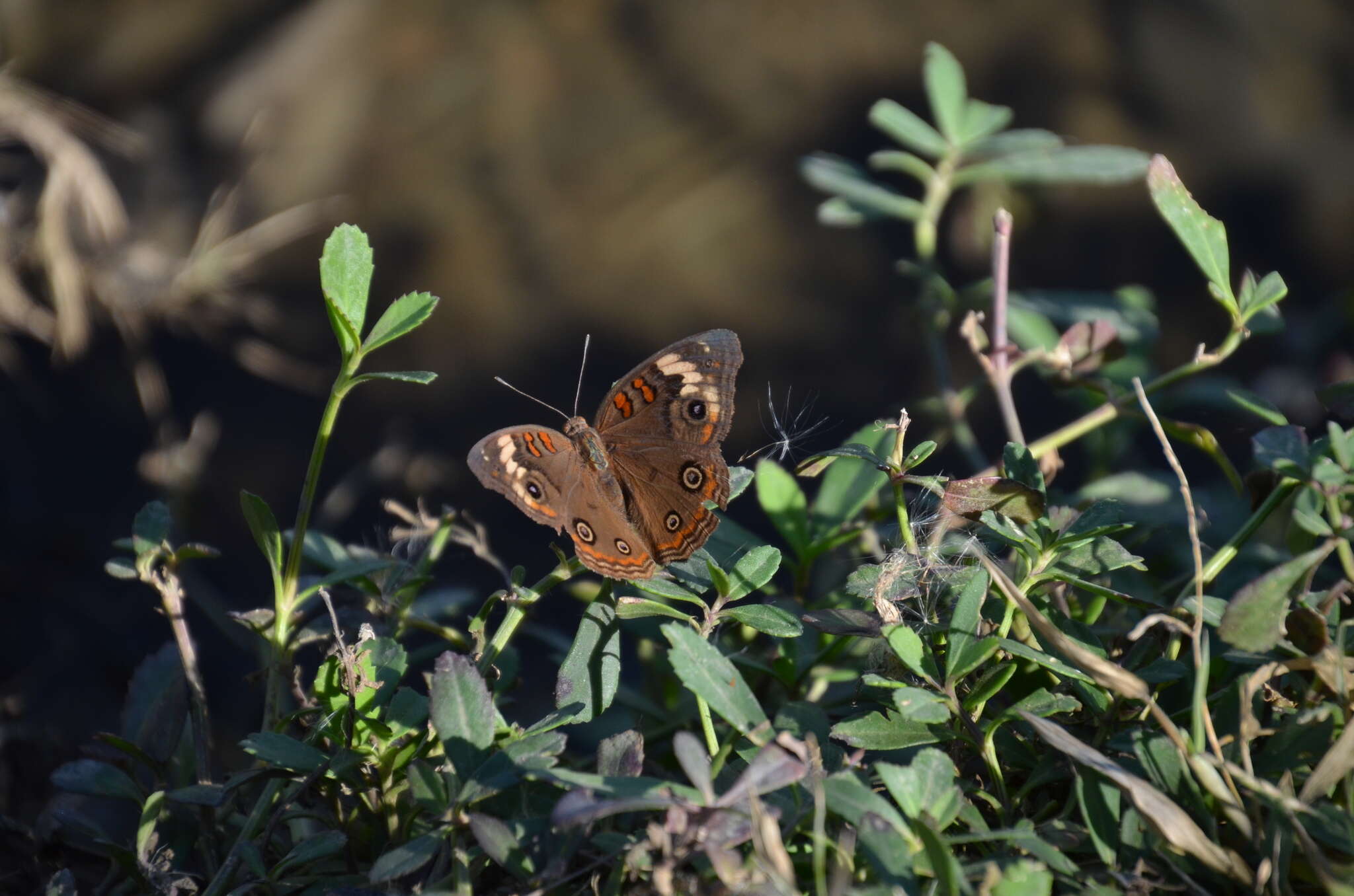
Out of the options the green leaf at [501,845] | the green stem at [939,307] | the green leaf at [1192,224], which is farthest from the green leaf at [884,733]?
the green stem at [939,307]

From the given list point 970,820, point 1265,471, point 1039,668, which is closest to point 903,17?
point 1265,471

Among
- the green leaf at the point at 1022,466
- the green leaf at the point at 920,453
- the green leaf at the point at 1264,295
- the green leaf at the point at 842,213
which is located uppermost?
the green leaf at the point at 842,213

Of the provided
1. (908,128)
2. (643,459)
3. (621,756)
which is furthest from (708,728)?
(908,128)

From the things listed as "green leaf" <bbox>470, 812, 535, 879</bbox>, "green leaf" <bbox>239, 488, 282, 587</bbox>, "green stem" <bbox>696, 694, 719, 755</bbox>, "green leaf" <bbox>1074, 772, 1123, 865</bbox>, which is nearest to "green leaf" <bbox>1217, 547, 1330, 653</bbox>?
"green leaf" <bbox>1074, 772, 1123, 865</bbox>

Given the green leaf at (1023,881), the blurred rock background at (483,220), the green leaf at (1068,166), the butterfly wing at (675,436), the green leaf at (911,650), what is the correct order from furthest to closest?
1. the blurred rock background at (483,220)
2. the green leaf at (1068,166)
3. the butterfly wing at (675,436)
4. the green leaf at (911,650)
5. the green leaf at (1023,881)

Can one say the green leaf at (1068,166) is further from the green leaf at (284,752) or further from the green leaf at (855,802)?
the green leaf at (284,752)

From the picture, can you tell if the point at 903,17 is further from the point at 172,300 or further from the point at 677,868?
the point at 677,868
